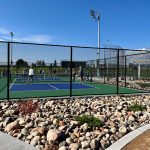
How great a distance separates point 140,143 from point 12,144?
8.68ft

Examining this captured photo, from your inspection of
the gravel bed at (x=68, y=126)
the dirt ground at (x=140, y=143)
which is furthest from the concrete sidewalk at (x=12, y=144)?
the dirt ground at (x=140, y=143)

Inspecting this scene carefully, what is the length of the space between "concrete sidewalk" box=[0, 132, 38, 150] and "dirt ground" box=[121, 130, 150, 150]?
195cm

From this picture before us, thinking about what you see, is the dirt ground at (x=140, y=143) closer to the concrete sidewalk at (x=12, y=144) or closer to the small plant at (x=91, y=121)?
the small plant at (x=91, y=121)

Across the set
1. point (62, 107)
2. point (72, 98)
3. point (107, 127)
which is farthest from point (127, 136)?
point (72, 98)

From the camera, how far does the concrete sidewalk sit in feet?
21.2

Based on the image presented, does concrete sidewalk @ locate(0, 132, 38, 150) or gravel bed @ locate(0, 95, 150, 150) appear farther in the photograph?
gravel bed @ locate(0, 95, 150, 150)

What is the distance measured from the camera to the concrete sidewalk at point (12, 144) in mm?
6471

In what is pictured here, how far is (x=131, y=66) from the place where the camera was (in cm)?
3541

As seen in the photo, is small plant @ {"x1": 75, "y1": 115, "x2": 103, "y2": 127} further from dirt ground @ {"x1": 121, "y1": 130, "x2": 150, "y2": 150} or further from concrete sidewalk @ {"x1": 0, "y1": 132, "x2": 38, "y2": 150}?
concrete sidewalk @ {"x1": 0, "y1": 132, "x2": 38, "y2": 150}

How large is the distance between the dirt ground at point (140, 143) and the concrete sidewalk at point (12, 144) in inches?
76.7

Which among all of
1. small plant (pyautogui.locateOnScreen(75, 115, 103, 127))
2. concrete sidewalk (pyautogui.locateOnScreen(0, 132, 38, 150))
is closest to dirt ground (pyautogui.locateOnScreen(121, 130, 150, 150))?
small plant (pyautogui.locateOnScreen(75, 115, 103, 127))

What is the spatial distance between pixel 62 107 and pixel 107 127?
3336 millimetres

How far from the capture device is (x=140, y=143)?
22.0 feet

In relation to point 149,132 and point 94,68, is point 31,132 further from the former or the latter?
point 94,68
